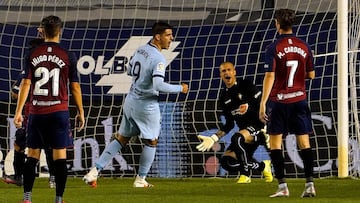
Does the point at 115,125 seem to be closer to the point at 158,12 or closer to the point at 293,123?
the point at 158,12

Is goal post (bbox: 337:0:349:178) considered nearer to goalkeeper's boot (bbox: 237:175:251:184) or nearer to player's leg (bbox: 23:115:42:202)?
goalkeeper's boot (bbox: 237:175:251:184)

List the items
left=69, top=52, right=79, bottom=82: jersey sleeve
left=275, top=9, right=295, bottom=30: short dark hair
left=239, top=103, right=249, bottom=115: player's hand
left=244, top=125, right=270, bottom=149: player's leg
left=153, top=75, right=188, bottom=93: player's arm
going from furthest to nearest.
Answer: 1. left=244, top=125, right=270, bottom=149: player's leg
2. left=239, top=103, right=249, bottom=115: player's hand
3. left=153, top=75, right=188, bottom=93: player's arm
4. left=275, top=9, right=295, bottom=30: short dark hair
5. left=69, top=52, right=79, bottom=82: jersey sleeve

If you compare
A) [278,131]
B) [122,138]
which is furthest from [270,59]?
[122,138]

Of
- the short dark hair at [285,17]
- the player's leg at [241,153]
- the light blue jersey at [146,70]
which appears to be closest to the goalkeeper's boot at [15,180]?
the light blue jersey at [146,70]

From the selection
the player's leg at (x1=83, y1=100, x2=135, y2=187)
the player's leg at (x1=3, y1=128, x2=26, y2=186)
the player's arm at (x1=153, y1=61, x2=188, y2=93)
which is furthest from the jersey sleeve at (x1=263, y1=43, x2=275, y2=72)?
the player's leg at (x1=3, y1=128, x2=26, y2=186)

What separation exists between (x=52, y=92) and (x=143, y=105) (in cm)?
328

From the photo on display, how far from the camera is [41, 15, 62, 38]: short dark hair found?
8828 mm

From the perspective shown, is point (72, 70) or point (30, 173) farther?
point (30, 173)

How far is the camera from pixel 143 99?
12133 mm

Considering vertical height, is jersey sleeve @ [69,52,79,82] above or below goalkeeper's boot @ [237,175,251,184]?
above

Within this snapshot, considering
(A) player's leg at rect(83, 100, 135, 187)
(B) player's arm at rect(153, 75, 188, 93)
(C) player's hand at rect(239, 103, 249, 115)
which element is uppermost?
(B) player's arm at rect(153, 75, 188, 93)

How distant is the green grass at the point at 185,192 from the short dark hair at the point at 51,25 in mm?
1645

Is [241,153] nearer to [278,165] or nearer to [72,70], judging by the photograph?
[278,165]

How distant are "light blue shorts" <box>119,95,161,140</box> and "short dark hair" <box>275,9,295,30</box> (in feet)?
8.79
